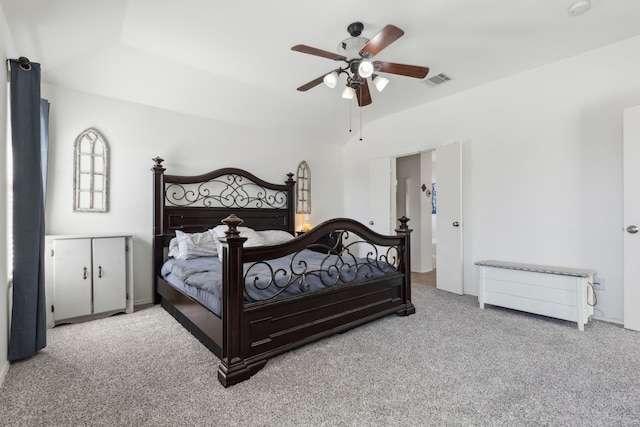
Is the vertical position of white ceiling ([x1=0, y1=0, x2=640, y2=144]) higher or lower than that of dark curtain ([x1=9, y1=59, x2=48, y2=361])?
higher

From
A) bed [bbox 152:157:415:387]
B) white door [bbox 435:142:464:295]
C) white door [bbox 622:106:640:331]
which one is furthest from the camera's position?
white door [bbox 435:142:464:295]

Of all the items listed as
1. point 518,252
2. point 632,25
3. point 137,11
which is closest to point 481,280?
point 518,252

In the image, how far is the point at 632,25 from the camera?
2.72 meters

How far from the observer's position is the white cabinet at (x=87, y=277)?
2.89 metres

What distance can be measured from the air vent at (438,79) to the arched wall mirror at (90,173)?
4.08 metres

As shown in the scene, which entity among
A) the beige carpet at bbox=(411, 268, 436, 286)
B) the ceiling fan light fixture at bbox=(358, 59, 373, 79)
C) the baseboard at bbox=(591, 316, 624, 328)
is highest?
the ceiling fan light fixture at bbox=(358, 59, 373, 79)

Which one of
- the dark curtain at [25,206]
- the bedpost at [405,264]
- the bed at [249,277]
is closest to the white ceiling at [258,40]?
the dark curtain at [25,206]

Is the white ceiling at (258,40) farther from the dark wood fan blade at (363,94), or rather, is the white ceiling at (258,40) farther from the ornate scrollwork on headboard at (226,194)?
the ornate scrollwork on headboard at (226,194)

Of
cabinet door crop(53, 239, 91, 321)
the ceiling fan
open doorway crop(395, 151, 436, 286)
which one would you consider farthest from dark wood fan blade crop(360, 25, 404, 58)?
open doorway crop(395, 151, 436, 286)

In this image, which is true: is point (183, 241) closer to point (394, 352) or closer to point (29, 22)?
point (29, 22)

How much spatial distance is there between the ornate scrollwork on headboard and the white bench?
3187 millimetres

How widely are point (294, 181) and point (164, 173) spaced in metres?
2.00

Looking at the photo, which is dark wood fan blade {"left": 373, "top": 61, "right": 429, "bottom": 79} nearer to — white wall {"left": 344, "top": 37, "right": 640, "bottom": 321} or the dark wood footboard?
the dark wood footboard

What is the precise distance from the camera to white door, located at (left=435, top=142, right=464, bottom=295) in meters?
4.14
